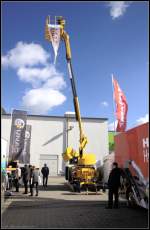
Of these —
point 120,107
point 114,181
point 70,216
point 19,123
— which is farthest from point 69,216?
point 19,123

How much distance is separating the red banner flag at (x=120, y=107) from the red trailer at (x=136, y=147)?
8.73m

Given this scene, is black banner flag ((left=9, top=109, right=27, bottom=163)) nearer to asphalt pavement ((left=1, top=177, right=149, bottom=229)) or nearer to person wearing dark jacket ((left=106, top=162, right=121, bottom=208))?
asphalt pavement ((left=1, top=177, right=149, bottom=229))

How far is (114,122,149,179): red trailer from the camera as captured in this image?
9.70 meters

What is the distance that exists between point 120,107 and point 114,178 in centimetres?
992

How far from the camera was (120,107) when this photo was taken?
22.6m

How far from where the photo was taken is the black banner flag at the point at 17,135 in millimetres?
24750

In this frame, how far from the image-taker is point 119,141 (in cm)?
1292

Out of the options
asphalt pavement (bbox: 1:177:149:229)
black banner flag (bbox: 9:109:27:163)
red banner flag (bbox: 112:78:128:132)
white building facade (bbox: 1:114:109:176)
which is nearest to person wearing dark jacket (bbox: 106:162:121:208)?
asphalt pavement (bbox: 1:177:149:229)

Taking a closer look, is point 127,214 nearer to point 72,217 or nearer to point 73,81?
point 72,217

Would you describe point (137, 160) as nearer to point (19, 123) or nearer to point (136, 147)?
point (136, 147)

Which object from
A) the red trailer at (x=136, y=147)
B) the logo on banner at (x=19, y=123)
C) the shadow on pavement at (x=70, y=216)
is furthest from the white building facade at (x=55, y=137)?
the red trailer at (x=136, y=147)

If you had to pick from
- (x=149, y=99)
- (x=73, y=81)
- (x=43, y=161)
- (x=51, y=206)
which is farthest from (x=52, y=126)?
(x=149, y=99)

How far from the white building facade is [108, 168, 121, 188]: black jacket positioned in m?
31.0

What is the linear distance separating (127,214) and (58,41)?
13.0 metres
